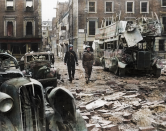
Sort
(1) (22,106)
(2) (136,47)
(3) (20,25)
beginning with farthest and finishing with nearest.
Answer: (3) (20,25), (2) (136,47), (1) (22,106)

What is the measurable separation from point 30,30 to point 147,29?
22475 millimetres

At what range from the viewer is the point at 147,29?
47.0 ft

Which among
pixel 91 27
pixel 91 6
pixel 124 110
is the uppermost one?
pixel 91 6

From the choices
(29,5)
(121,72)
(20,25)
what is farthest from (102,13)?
(121,72)

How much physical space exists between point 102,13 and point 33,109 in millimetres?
31231

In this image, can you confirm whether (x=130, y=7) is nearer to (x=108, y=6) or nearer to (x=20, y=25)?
(x=108, y=6)

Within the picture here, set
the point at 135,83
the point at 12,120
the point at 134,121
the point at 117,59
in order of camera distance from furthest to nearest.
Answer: the point at 117,59 → the point at 135,83 → the point at 134,121 → the point at 12,120

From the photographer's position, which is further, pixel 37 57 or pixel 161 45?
pixel 161 45

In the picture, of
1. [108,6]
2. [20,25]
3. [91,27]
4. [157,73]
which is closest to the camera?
[157,73]

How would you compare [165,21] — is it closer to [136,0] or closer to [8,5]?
[136,0]

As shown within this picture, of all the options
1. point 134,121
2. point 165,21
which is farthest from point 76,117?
point 165,21

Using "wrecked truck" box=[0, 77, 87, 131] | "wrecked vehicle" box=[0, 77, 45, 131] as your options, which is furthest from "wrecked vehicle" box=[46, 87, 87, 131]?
"wrecked vehicle" box=[0, 77, 45, 131]

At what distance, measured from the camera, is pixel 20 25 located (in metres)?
33.9

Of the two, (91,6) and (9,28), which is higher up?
(91,6)
